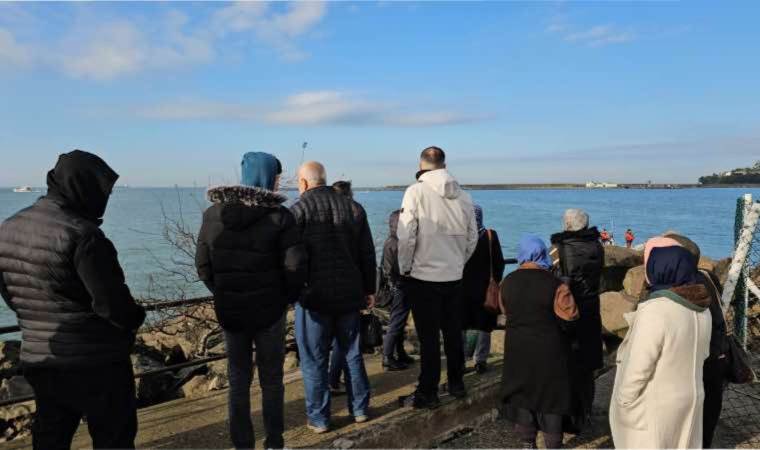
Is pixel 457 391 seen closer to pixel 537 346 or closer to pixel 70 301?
pixel 537 346

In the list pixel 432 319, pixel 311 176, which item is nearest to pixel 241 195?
pixel 311 176

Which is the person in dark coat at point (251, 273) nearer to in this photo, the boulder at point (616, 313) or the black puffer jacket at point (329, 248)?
the black puffer jacket at point (329, 248)

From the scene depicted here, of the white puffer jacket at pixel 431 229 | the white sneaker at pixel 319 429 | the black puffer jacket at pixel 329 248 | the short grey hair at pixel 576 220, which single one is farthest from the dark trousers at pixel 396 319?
the short grey hair at pixel 576 220

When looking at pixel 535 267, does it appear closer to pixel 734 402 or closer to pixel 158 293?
pixel 734 402

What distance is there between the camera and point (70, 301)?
8.05 ft

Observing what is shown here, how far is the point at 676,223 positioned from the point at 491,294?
60761mm

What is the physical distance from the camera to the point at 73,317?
2.46 meters

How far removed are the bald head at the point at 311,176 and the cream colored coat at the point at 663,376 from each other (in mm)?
2160

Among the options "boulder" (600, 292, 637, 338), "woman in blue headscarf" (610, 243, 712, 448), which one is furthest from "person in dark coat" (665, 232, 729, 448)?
"boulder" (600, 292, 637, 338)

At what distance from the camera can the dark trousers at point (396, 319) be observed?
5.00 meters

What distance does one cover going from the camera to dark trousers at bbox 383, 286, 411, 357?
16.4 feet

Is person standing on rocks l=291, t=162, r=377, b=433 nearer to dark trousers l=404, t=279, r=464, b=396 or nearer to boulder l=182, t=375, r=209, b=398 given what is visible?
dark trousers l=404, t=279, r=464, b=396

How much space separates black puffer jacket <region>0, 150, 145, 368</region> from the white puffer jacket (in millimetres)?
1999

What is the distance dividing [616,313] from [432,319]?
3256 millimetres
